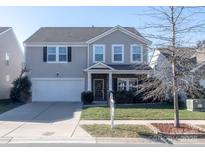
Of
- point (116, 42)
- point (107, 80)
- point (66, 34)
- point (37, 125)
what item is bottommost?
point (37, 125)

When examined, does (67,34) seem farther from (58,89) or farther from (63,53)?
(58,89)

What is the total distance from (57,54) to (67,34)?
2.09 metres

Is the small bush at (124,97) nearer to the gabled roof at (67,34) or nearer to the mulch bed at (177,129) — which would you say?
the gabled roof at (67,34)

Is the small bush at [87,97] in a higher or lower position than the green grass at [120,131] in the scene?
higher

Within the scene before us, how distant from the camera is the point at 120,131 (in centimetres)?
1321

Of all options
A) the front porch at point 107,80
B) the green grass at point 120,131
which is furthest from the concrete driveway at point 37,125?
the front porch at point 107,80

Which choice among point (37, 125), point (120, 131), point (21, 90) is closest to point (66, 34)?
point (21, 90)

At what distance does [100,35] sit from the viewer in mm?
28406

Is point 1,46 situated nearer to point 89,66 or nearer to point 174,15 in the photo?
point 89,66

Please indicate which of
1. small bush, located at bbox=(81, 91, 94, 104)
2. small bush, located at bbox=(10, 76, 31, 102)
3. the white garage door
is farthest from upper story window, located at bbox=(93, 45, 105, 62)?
small bush, located at bbox=(10, 76, 31, 102)

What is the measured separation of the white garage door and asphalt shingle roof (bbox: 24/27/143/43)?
124 inches

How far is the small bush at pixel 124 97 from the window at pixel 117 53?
133 inches

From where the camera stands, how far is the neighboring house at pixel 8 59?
3048cm
